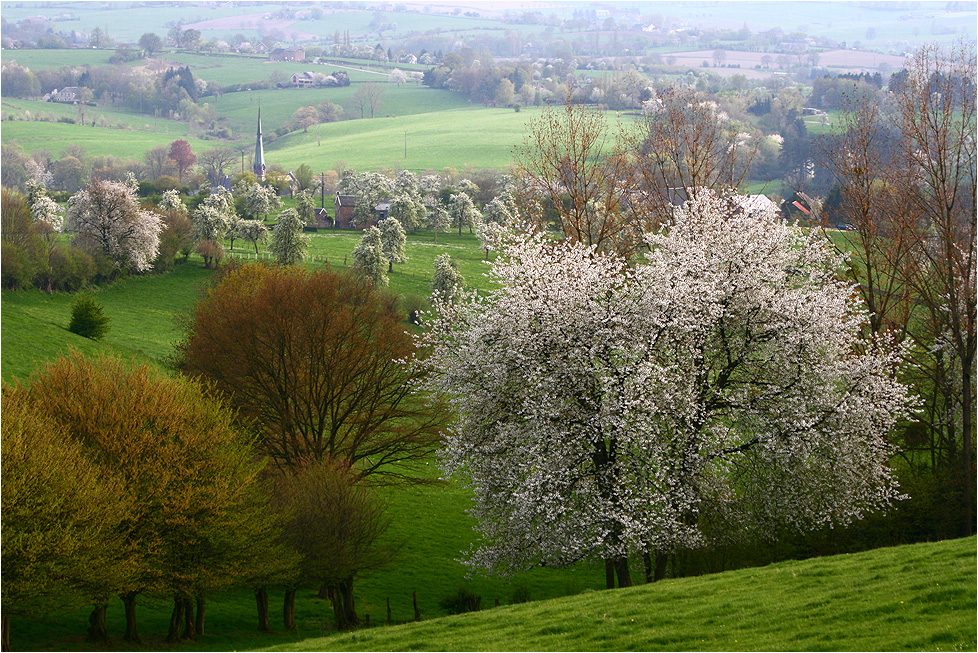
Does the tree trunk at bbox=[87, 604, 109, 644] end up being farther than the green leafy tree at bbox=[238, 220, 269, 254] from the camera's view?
No

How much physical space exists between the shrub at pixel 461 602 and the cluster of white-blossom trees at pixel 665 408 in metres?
5.46

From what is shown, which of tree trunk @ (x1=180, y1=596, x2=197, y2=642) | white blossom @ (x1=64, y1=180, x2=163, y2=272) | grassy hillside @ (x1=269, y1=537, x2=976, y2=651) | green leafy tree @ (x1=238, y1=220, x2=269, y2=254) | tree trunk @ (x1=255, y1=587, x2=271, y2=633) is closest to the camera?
grassy hillside @ (x1=269, y1=537, x2=976, y2=651)

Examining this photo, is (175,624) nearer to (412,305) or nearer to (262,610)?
(262,610)

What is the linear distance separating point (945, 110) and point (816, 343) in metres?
12.2

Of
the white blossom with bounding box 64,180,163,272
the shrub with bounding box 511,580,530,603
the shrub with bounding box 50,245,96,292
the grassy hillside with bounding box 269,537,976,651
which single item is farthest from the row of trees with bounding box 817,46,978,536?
the white blossom with bounding box 64,180,163,272

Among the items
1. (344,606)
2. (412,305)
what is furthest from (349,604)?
(412,305)

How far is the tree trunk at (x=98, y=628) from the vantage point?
92.8ft

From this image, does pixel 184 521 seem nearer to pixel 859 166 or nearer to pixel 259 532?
pixel 259 532

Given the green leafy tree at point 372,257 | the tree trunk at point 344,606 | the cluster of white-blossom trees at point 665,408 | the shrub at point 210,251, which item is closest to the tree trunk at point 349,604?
the tree trunk at point 344,606

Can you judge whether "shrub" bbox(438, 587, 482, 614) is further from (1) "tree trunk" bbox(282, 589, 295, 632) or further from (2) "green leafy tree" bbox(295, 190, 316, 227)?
(2) "green leafy tree" bbox(295, 190, 316, 227)

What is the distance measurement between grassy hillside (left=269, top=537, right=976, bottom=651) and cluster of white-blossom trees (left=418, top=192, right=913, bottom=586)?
10.9ft

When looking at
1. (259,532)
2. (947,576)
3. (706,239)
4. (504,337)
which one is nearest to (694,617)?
(947,576)

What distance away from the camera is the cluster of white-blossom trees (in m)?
25.4

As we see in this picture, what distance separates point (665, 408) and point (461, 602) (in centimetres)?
1309
